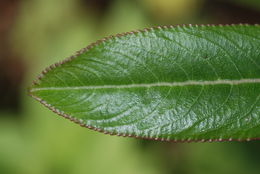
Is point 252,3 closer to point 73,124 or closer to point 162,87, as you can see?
point 73,124

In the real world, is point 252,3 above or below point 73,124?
above

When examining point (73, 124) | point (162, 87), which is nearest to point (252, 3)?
point (73, 124)

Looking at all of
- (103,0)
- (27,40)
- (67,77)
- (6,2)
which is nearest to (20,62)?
(27,40)

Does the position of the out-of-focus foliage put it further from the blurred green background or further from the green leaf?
the green leaf

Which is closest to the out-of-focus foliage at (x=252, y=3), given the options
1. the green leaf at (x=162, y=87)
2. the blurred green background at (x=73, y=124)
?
the blurred green background at (x=73, y=124)

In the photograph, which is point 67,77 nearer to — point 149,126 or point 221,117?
point 149,126

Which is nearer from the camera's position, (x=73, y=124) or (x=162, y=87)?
(x=162, y=87)
